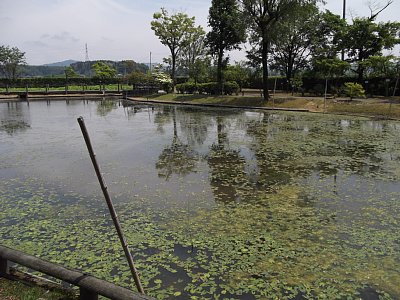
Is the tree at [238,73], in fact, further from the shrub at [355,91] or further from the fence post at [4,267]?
the fence post at [4,267]

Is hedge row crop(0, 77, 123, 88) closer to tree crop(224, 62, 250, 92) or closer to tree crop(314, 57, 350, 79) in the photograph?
tree crop(224, 62, 250, 92)

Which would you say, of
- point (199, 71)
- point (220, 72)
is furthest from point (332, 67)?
point (199, 71)

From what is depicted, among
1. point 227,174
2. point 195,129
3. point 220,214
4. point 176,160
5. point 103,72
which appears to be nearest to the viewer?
point 220,214

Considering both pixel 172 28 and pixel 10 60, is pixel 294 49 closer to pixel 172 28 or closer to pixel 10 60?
pixel 172 28

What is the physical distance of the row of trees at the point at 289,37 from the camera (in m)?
22.6

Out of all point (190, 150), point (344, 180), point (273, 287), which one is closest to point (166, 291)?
point (273, 287)

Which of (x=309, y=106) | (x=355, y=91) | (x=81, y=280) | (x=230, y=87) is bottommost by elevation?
(x=81, y=280)

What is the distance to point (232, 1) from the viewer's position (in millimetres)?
27688

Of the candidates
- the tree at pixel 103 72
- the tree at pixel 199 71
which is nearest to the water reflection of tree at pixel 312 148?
the tree at pixel 199 71

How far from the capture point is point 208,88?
102ft

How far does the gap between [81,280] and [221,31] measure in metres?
28.2

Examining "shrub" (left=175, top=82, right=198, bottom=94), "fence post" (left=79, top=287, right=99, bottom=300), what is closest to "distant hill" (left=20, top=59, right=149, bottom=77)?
"shrub" (left=175, top=82, right=198, bottom=94)

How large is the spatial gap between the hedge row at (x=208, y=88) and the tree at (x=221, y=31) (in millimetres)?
535

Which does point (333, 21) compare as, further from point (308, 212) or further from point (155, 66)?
point (308, 212)
